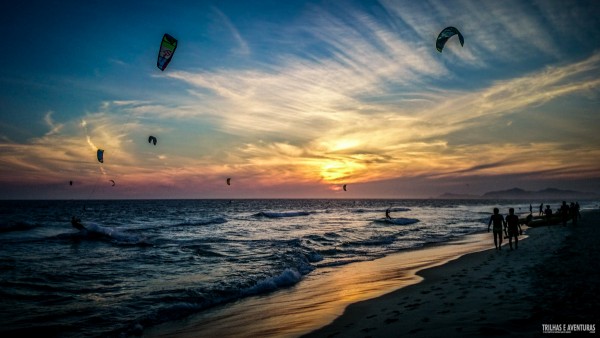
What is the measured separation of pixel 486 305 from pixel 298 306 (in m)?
4.40

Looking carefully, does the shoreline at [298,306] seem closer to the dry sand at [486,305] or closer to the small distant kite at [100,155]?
the dry sand at [486,305]

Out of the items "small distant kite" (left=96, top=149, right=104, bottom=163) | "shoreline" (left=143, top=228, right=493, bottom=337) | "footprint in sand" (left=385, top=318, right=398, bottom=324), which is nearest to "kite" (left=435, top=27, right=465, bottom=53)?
"shoreline" (left=143, top=228, right=493, bottom=337)

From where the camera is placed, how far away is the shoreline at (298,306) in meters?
Answer: 7.03

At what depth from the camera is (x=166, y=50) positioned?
14523mm

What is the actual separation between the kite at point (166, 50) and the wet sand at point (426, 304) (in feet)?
A: 34.9

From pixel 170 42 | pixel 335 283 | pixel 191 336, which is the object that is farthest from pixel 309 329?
pixel 170 42

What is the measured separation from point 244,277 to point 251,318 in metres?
4.58

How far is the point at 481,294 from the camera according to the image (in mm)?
7480

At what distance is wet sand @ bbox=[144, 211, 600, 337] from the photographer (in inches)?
216

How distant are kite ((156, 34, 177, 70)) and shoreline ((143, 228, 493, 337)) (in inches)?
418

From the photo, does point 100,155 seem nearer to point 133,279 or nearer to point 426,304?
point 133,279

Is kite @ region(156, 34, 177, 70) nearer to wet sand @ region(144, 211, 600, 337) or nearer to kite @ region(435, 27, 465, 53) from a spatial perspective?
wet sand @ region(144, 211, 600, 337)

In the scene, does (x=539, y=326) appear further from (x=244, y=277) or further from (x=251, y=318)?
(x=244, y=277)

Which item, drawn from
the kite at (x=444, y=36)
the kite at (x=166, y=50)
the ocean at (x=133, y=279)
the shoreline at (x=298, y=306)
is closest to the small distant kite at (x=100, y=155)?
the ocean at (x=133, y=279)
